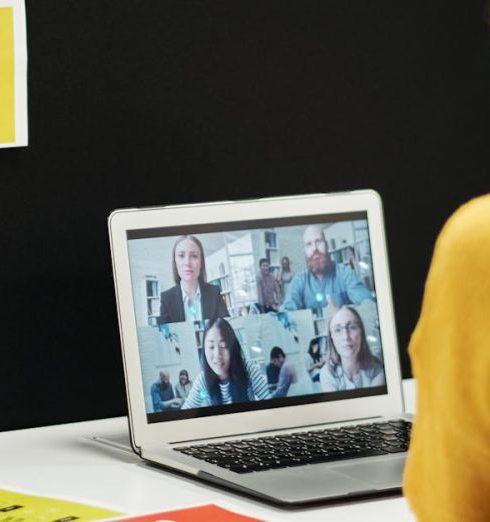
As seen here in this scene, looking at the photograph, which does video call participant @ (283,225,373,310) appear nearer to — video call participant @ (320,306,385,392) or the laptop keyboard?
video call participant @ (320,306,385,392)

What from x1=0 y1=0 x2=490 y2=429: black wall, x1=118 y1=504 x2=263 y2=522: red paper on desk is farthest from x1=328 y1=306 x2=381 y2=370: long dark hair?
x1=118 y1=504 x2=263 y2=522: red paper on desk

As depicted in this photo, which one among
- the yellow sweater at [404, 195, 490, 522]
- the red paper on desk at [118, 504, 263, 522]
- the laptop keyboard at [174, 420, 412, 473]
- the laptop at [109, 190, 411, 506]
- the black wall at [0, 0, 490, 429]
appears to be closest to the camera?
the yellow sweater at [404, 195, 490, 522]

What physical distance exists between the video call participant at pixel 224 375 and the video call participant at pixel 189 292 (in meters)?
0.02

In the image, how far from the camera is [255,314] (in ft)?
4.09

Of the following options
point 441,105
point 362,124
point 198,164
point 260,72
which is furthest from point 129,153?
point 441,105

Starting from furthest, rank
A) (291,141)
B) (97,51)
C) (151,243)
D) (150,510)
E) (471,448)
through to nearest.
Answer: (291,141)
(97,51)
(151,243)
(150,510)
(471,448)

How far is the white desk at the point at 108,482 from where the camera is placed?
0.96 m

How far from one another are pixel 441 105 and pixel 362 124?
12cm

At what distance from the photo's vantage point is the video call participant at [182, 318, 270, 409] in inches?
47.7

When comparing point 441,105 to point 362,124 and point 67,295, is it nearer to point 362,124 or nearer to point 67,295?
point 362,124

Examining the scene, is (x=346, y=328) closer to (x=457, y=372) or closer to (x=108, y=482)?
(x=108, y=482)

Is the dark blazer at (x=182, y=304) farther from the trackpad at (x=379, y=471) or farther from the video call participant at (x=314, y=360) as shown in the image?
the trackpad at (x=379, y=471)

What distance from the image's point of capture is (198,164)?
140 centimetres

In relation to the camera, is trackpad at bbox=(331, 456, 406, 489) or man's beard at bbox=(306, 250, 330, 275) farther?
man's beard at bbox=(306, 250, 330, 275)
